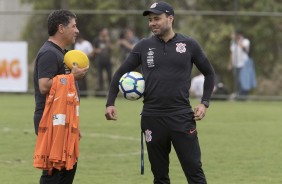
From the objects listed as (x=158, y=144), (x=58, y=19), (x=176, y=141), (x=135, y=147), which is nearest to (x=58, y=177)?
(x=158, y=144)

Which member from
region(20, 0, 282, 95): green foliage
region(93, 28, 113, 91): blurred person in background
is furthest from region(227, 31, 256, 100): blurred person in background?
region(93, 28, 113, 91): blurred person in background

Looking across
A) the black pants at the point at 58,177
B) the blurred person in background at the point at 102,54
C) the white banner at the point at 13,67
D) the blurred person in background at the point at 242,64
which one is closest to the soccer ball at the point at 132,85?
the black pants at the point at 58,177

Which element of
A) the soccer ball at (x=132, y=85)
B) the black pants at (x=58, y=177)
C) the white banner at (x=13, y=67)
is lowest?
the white banner at (x=13, y=67)

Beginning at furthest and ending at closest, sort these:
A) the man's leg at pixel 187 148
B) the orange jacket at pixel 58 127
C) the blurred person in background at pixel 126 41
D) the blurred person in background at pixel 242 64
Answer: the blurred person in background at pixel 126 41 → the blurred person in background at pixel 242 64 → the man's leg at pixel 187 148 → the orange jacket at pixel 58 127

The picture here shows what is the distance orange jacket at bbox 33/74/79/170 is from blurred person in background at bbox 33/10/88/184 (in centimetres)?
9

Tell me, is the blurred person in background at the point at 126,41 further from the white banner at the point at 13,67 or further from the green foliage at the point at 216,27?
the white banner at the point at 13,67

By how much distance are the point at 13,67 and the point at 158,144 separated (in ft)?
60.6

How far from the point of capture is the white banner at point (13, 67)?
86.4ft

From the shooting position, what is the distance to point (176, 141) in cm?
849

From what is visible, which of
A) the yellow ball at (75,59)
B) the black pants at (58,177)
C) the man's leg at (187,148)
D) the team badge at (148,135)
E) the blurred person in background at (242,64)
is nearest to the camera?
the yellow ball at (75,59)

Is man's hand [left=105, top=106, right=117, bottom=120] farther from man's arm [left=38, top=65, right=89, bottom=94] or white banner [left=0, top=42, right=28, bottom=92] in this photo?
white banner [left=0, top=42, right=28, bottom=92]

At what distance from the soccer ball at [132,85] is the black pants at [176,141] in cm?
26

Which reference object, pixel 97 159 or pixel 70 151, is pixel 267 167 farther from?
pixel 70 151

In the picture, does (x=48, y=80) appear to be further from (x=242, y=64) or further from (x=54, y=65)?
(x=242, y=64)
